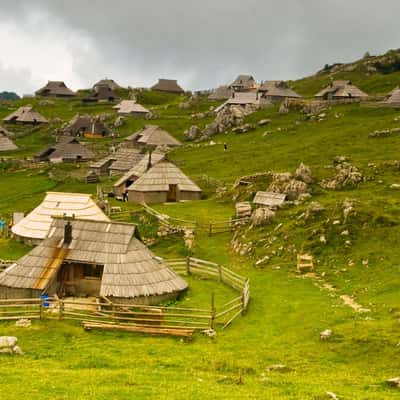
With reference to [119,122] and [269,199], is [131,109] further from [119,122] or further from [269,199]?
[269,199]

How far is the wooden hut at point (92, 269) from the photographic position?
27.4 m

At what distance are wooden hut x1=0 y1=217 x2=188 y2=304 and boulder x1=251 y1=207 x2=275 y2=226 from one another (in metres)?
9.79

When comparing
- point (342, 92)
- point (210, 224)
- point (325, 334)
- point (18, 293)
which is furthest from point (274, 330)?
point (342, 92)

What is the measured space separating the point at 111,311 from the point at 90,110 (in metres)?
111

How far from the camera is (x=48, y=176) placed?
2884 inches

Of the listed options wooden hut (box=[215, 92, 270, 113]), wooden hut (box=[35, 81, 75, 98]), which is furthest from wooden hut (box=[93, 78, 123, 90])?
wooden hut (box=[215, 92, 270, 113])

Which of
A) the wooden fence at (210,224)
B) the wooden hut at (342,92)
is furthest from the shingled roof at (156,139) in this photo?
the wooden fence at (210,224)

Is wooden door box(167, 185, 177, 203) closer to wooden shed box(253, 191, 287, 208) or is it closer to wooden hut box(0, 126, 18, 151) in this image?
wooden shed box(253, 191, 287, 208)

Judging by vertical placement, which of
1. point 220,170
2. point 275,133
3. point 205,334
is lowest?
point 205,334

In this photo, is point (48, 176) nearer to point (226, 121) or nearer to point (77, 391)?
point (226, 121)

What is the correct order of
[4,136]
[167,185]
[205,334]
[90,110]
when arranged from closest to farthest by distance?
[205,334]
[167,185]
[4,136]
[90,110]

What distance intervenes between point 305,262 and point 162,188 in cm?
2326

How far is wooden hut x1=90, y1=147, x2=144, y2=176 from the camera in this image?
74.6 m

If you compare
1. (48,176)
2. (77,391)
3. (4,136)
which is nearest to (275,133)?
(48,176)
